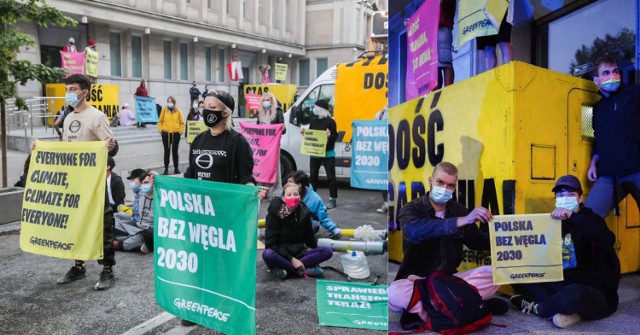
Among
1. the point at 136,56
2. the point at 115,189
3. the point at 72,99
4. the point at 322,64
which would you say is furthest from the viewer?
the point at 136,56

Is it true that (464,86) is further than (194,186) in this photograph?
No

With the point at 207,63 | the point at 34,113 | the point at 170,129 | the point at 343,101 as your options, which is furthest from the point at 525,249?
the point at 34,113

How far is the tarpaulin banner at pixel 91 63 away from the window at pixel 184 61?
0.78m

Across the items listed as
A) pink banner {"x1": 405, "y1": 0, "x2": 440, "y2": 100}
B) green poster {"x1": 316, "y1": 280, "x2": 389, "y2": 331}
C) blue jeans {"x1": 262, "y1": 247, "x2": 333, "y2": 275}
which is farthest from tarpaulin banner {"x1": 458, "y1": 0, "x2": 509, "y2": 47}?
blue jeans {"x1": 262, "y1": 247, "x2": 333, "y2": 275}

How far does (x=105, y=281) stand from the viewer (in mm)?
4090

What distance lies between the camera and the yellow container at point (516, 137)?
1446 mm

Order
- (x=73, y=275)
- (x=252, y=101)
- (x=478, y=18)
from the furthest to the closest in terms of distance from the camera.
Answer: (x=252, y=101) → (x=73, y=275) → (x=478, y=18)

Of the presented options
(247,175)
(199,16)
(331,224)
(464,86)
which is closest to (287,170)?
(331,224)

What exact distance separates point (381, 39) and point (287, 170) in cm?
485

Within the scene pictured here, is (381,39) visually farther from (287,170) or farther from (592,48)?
(287,170)

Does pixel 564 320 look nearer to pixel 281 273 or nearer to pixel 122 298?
pixel 281 273

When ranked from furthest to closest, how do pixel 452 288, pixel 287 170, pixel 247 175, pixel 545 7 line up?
pixel 287 170 < pixel 247 175 < pixel 452 288 < pixel 545 7

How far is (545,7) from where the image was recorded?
154 cm

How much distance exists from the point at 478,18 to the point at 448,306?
0.92 metres
